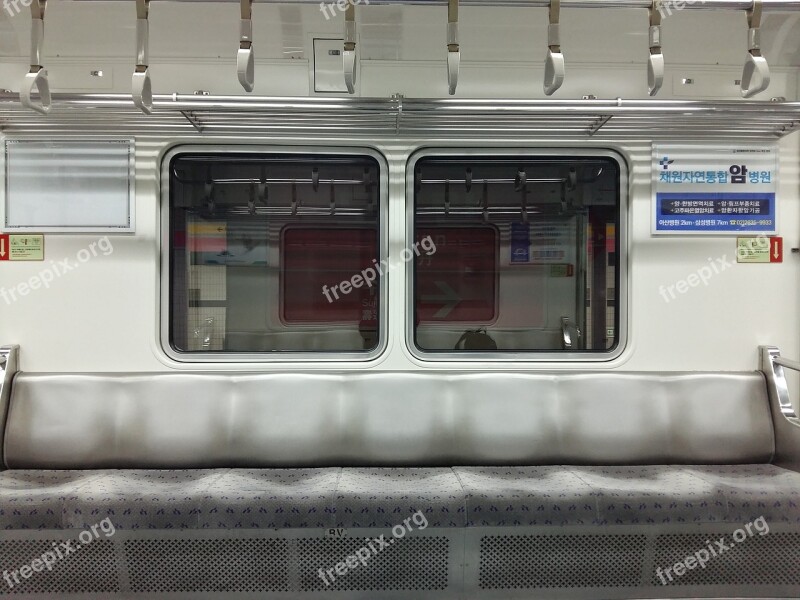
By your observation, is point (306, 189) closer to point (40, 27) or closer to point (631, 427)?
point (40, 27)

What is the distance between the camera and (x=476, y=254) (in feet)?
10.3

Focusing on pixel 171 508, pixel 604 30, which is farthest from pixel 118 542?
pixel 604 30

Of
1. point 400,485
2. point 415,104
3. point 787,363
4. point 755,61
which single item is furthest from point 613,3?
point 400,485

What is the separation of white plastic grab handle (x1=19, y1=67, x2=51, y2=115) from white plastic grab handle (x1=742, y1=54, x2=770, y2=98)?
292cm

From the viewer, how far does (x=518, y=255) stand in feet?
10.3

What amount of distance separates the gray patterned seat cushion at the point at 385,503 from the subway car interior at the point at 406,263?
35 millimetres

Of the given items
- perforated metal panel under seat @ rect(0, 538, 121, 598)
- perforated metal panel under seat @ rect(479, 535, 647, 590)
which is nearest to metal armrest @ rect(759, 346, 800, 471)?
perforated metal panel under seat @ rect(479, 535, 647, 590)

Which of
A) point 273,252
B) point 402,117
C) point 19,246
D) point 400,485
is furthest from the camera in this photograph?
point 273,252

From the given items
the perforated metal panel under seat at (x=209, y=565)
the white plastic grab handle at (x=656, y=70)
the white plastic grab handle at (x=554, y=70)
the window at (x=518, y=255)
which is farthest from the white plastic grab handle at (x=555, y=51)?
the perforated metal panel under seat at (x=209, y=565)

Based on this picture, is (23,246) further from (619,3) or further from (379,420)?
(619,3)

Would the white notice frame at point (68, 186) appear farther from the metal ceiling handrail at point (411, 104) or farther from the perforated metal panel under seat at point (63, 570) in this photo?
the perforated metal panel under seat at point (63, 570)

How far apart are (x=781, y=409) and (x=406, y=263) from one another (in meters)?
2.24

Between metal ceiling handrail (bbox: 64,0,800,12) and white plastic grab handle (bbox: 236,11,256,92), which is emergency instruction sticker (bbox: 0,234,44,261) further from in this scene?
metal ceiling handrail (bbox: 64,0,800,12)

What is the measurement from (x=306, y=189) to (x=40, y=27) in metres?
1.41
